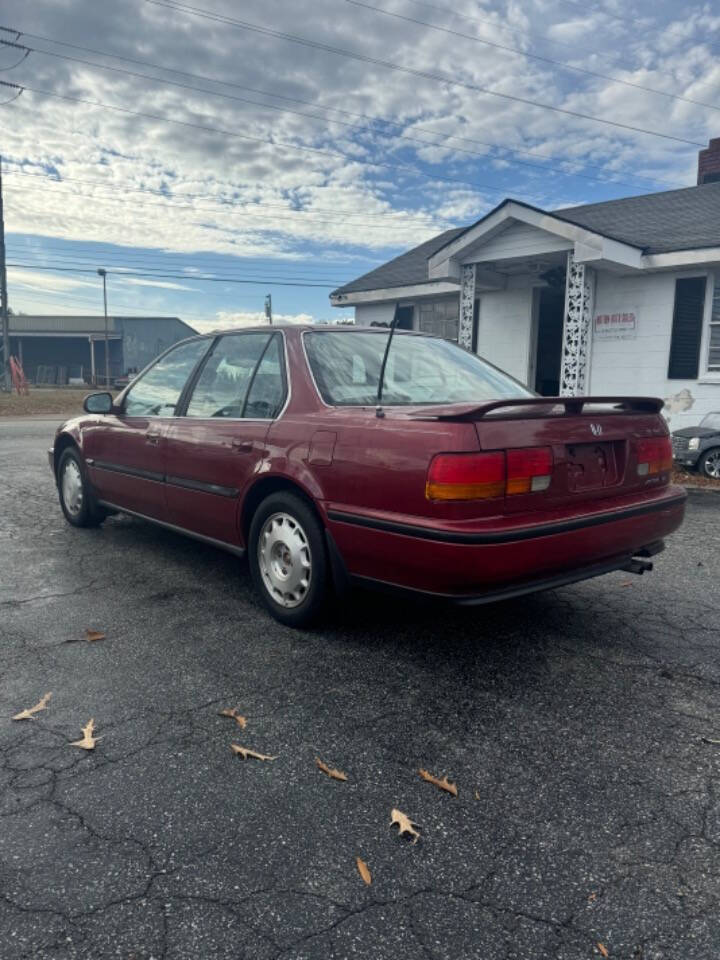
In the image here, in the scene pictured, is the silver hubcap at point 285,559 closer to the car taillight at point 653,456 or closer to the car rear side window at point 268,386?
the car rear side window at point 268,386

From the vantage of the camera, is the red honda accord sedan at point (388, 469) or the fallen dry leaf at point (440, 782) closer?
the fallen dry leaf at point (440, 782)

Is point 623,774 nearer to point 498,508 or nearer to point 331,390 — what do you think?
point 498,508

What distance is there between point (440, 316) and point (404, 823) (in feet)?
42.3

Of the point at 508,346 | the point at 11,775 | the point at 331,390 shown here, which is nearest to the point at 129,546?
the point at 331,390

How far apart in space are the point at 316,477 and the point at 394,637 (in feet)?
3.00

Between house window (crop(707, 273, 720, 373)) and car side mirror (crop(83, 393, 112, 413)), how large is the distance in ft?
28.2

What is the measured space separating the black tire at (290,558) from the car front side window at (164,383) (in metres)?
1.30

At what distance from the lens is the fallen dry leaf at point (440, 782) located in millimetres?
2181

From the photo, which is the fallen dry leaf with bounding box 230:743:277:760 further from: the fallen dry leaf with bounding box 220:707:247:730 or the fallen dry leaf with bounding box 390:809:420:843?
the fallen dry leaf with bounding box 390:809:420:843

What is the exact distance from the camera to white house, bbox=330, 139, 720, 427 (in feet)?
32.7

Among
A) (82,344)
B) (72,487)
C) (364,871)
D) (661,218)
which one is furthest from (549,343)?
(82,344)

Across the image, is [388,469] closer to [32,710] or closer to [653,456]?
[653,456]

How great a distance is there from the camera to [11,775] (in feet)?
7.34

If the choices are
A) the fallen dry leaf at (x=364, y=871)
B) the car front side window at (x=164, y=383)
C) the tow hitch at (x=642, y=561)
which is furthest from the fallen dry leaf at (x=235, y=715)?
the car front side window at (x=164, y=383)
